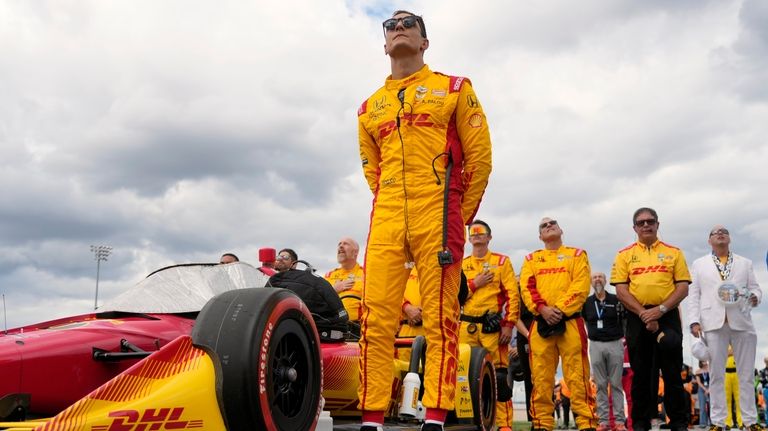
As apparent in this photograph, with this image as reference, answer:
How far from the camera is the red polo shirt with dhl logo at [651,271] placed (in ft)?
25.3

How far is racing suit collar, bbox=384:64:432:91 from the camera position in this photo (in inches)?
183

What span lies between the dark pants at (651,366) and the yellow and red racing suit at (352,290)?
2794 mm

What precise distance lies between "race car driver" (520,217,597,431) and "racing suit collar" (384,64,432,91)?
3890 mm

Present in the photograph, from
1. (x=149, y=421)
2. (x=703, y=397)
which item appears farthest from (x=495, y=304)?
(x=703, y=397)

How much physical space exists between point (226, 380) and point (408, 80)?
238 centimetres

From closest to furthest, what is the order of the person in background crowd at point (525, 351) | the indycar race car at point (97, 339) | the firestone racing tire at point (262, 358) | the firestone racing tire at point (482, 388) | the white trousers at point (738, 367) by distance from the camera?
the firestone racing tire at point (262, 358) < the indycar race car at point (97, 339) < the firestone racing tire at point (482, 388) < the white trousers at point (738, 367) < the person in background crowd at point (525, 351)

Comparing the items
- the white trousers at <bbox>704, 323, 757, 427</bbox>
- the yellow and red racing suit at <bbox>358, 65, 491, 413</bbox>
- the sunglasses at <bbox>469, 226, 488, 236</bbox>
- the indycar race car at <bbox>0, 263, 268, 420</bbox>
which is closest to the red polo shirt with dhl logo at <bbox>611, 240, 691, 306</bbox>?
the white trousers at <bbox>704, 323, 757, 427</bbox>

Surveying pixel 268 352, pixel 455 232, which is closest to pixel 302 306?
pixel 268 352

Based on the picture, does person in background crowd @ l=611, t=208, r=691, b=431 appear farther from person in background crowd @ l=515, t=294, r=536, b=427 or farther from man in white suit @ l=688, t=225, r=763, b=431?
person in background crowd @ l=515, t=294, r=536, b=427

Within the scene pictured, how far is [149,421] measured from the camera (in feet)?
9.10

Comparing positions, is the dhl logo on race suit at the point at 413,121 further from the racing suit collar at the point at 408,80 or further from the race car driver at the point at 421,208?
the racing suit collar at the point at 408,80

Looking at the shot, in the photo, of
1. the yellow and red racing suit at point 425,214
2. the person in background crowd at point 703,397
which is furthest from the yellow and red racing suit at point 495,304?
the person in background crowd at point 703,397

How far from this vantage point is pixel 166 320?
3928 mm

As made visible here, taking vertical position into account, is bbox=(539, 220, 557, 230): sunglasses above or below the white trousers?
above
